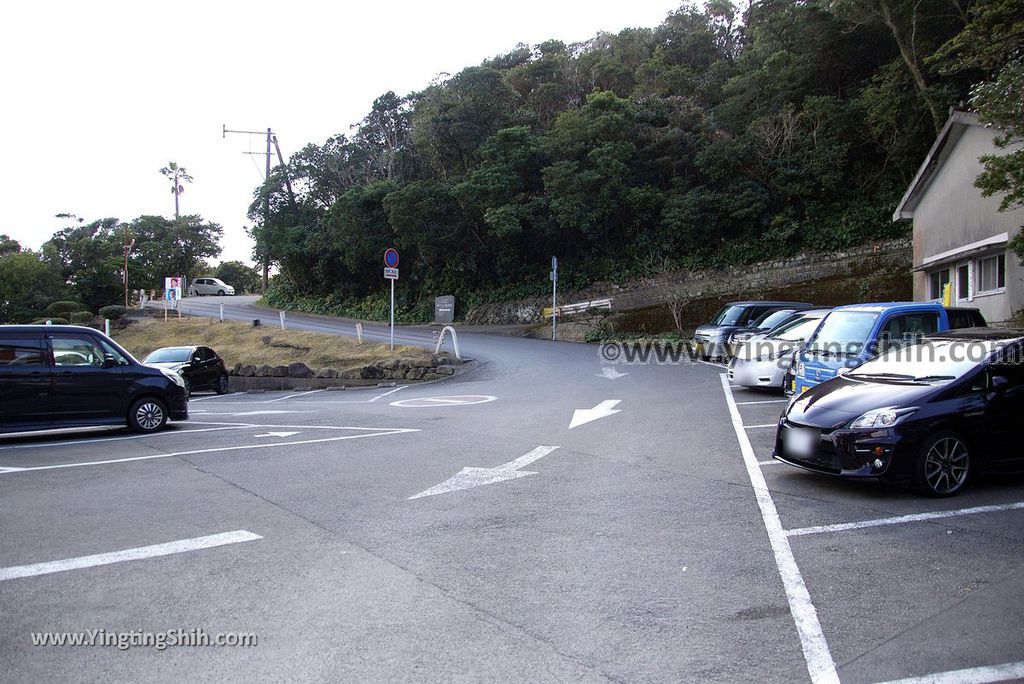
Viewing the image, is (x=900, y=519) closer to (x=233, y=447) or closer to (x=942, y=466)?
(x=942, y=466)

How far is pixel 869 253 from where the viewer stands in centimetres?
3325

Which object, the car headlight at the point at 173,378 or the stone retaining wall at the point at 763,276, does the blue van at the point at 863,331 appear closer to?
the car headlight at the point at 173,378

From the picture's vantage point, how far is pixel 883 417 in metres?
6.98

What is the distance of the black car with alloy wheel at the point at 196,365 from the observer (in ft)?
70.6

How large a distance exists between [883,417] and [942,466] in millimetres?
711

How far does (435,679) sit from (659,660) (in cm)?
113

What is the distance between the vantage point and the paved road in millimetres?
3918

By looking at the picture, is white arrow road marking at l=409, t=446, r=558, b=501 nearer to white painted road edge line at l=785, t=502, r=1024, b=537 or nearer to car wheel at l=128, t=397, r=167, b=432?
white painted road edge line at l=785, t=502, r=1024, b=537

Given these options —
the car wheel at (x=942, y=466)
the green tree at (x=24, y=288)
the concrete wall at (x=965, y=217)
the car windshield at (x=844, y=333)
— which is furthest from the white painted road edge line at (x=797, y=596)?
the green tree at (x=24, y=288)

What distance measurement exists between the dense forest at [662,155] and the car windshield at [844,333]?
22.5 m

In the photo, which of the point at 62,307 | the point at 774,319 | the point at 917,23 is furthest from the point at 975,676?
the point at 62,307

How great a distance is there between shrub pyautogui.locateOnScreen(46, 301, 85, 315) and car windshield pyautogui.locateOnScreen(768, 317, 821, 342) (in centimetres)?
4353

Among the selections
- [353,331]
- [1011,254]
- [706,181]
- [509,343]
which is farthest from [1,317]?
[1011,254]

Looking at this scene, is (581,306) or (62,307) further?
(62,307)
